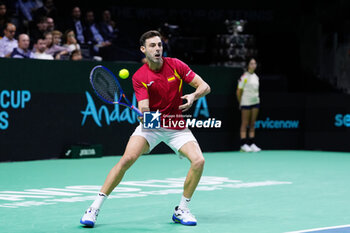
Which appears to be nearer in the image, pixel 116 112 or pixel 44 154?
pixel 44 154

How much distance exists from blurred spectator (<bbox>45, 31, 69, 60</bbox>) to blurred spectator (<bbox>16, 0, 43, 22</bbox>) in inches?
63.9

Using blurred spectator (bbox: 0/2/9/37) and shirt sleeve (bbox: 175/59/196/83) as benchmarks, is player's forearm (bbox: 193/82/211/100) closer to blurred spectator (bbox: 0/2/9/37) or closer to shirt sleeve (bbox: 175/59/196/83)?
shirt sleeve (bbox: 175/59/196/83)

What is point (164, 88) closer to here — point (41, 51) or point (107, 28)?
point (41, 51)

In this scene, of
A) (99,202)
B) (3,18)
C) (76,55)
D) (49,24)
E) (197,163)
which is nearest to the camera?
(99,202)

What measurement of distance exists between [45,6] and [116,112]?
3.44 meters

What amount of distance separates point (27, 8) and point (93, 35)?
1.68m

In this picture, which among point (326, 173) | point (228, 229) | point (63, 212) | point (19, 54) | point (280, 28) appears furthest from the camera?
point (280, 28)

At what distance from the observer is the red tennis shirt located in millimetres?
6828

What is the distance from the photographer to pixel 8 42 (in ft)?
45.2

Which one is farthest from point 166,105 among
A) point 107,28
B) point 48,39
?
point 107,28

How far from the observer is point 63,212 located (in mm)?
7465

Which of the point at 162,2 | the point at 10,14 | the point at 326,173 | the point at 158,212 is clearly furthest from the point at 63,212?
the point at 162,2

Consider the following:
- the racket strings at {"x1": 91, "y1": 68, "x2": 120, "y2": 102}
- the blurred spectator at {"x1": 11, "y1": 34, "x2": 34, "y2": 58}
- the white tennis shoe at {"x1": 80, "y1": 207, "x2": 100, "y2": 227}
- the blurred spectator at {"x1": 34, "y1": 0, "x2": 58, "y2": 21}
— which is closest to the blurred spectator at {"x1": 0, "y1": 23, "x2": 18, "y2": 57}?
the blurred spectator at {"x1": 11, "y1": 34, "x2": 34, "y2": 58}

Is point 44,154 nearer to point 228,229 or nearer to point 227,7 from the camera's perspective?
point 228,229
